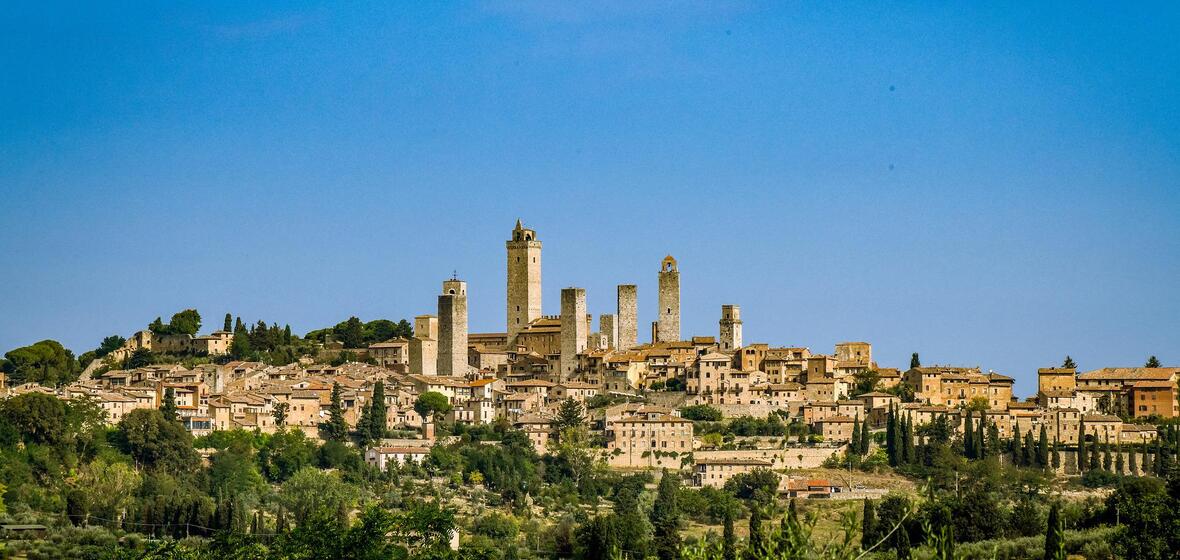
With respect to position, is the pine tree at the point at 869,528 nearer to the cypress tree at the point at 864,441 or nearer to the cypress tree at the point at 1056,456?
the cypress tree at the point at 864,441

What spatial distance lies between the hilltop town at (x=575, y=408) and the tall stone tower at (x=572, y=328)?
0.07m

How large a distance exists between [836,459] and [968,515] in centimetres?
1380

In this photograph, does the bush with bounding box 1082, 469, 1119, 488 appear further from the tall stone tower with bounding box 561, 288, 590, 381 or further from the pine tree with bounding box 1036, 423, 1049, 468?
the tall stone tower with bounding box 561, 288, 590, 381

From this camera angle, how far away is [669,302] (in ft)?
227

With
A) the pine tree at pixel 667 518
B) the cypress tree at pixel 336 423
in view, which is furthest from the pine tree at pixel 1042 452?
the cypress tree at pixel 336 423

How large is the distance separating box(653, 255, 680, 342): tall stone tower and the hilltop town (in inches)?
2.0

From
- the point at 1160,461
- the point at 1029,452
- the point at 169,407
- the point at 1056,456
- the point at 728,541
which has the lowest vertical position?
the point at 728,541

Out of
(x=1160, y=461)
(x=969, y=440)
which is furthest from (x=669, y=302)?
(x=1160, y=461)

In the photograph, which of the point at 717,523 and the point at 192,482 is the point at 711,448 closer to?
the point at 717,523

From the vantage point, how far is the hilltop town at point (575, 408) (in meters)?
53.6

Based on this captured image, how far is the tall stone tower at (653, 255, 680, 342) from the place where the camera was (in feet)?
225

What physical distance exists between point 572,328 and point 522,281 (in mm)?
3764

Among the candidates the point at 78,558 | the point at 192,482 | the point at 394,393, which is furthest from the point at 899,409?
the point at 78,558

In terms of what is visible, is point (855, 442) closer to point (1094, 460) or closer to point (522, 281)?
point (1094, 460)
